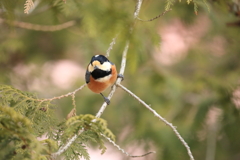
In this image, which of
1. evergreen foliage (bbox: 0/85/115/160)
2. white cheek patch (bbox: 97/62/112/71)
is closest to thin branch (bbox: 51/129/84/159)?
evergreen foliage (bbox: 0/85/115/160)

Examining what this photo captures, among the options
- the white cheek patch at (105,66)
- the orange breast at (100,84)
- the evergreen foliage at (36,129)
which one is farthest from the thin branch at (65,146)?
the white cheek patch at (105,66)

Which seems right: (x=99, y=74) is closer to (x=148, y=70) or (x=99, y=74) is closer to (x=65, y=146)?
(x=65, y=146)

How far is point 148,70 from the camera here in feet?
12.3

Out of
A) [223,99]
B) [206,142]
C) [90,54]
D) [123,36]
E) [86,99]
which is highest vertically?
[123,36]

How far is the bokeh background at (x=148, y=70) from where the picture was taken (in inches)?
99.8

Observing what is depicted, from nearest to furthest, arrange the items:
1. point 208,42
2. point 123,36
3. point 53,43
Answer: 1. point 123,36
2. point 208,42
3. point 53,43

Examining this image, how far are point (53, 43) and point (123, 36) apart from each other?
2504mm

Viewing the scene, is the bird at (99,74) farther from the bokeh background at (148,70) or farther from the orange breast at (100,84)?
the bokeh background at (148,70)

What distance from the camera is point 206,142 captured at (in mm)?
3193

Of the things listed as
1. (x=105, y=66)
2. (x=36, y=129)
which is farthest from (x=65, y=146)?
(x=105, y=66)

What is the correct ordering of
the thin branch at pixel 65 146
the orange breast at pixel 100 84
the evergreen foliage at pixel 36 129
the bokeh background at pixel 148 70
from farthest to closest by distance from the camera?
the bokeh background at pixel 148 70
the orange breast at pixel 100 84
the thin branch at pixel 65 146
the evergreen foliage at pixel 36 129

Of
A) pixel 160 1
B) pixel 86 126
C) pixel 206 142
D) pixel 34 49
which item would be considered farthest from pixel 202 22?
pixel 86 126

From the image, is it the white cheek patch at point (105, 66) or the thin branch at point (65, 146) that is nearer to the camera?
the thin branch at point (65, 146)

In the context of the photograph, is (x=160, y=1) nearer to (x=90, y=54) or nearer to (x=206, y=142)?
(x=90, y=54)
